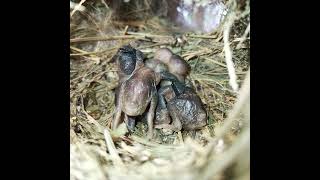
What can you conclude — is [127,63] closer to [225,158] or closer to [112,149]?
[112,149]

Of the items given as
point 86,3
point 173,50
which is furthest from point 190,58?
point 86,3

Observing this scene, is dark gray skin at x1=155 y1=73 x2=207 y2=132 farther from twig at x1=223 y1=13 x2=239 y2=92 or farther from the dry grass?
twig at x1=223 y1=13 x2=239 y2=92

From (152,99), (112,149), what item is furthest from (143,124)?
(112,149)

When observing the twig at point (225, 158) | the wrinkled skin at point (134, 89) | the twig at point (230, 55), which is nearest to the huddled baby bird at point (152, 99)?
the wrinkled skin at point (134, 89)

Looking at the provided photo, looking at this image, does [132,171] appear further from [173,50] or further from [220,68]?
[173,50]

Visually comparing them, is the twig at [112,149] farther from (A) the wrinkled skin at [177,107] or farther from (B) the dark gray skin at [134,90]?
(A) the wrinkled skin at [177,107]

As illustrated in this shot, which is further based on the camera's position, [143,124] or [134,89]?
[143,124]
